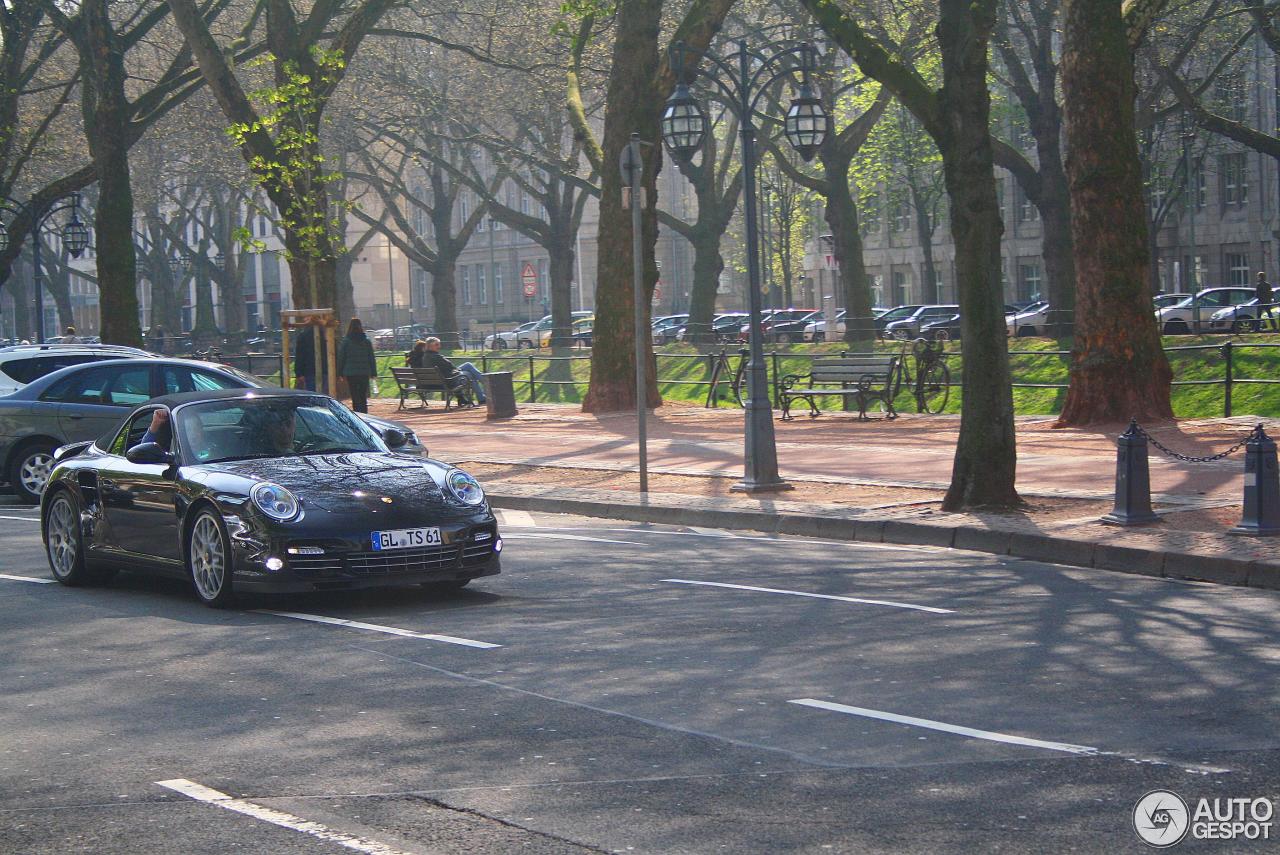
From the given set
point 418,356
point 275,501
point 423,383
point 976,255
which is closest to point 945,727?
point 275,501

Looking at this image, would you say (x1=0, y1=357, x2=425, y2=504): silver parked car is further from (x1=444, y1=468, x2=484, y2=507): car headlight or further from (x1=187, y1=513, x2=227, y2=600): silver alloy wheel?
(x1=187, y1=513, x2=227, y2=600): silver alloy wheel

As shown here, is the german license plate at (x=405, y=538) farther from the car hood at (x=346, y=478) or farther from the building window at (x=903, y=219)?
the building window at (x=903, y=219)

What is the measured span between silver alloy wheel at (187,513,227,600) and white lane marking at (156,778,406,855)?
14.1 ft

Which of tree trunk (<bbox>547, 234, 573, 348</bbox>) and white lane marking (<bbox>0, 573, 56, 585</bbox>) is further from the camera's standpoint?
tree trunk (<bbox>547, 234, 573, 348</bbox>)

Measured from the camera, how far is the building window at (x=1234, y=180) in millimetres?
65625

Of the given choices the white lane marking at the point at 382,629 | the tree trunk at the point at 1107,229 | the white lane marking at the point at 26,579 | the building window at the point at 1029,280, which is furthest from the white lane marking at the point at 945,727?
the building window at the point at 1029,280

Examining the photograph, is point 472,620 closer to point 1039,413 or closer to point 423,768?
point 423,768

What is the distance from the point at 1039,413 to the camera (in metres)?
29.0

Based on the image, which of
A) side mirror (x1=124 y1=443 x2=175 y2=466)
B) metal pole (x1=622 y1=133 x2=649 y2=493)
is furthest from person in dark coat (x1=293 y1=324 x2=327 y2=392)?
side mirror (x1=124 y1=443 x2=175 y2=466)

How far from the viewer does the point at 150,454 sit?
1116 centimetres

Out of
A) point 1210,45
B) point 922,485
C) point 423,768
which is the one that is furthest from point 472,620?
point 1210,45

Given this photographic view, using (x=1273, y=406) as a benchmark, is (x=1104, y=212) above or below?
above

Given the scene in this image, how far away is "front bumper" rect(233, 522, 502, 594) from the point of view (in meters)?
10.2

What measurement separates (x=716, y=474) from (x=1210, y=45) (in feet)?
92.1
